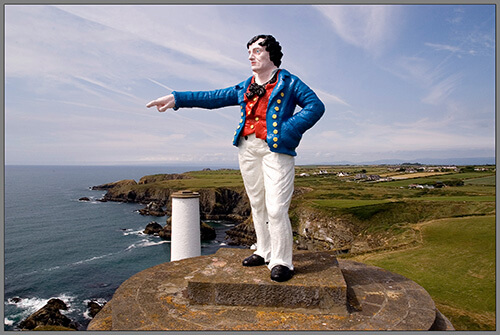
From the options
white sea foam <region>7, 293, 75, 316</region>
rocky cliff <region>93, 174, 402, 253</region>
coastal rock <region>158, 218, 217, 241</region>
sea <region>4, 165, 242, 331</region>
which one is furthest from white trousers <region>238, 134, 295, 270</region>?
coastal rock <region>158, 218, 217, 241</region>

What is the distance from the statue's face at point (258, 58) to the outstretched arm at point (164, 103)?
1.44 m

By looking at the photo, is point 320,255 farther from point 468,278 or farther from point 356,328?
point 468,278

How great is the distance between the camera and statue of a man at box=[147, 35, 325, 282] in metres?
4.72

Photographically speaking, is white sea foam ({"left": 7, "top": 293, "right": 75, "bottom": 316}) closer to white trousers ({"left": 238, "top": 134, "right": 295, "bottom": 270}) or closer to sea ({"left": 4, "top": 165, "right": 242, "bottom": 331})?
sea ({"left": 4, "top": 165, "right": 242, "bottom": 331})

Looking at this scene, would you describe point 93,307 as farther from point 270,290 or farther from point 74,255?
point 270,290

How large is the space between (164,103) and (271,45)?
1971 millimetres

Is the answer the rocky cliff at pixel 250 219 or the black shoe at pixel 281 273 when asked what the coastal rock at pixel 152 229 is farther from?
the black shoe at pixel 281 273

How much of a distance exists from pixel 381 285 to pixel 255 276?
2.08m

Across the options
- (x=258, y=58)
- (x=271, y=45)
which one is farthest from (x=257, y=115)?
(x=271, y=45)

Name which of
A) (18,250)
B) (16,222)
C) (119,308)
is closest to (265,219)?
(119,308)

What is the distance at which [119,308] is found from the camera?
425 cm

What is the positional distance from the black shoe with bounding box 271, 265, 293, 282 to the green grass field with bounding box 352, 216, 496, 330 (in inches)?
204

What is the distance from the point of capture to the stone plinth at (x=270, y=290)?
4.20m

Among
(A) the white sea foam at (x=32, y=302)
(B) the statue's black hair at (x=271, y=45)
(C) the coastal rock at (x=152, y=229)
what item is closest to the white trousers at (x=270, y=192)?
Answer: (B) the statue's black hair at (x=271, y=45)
